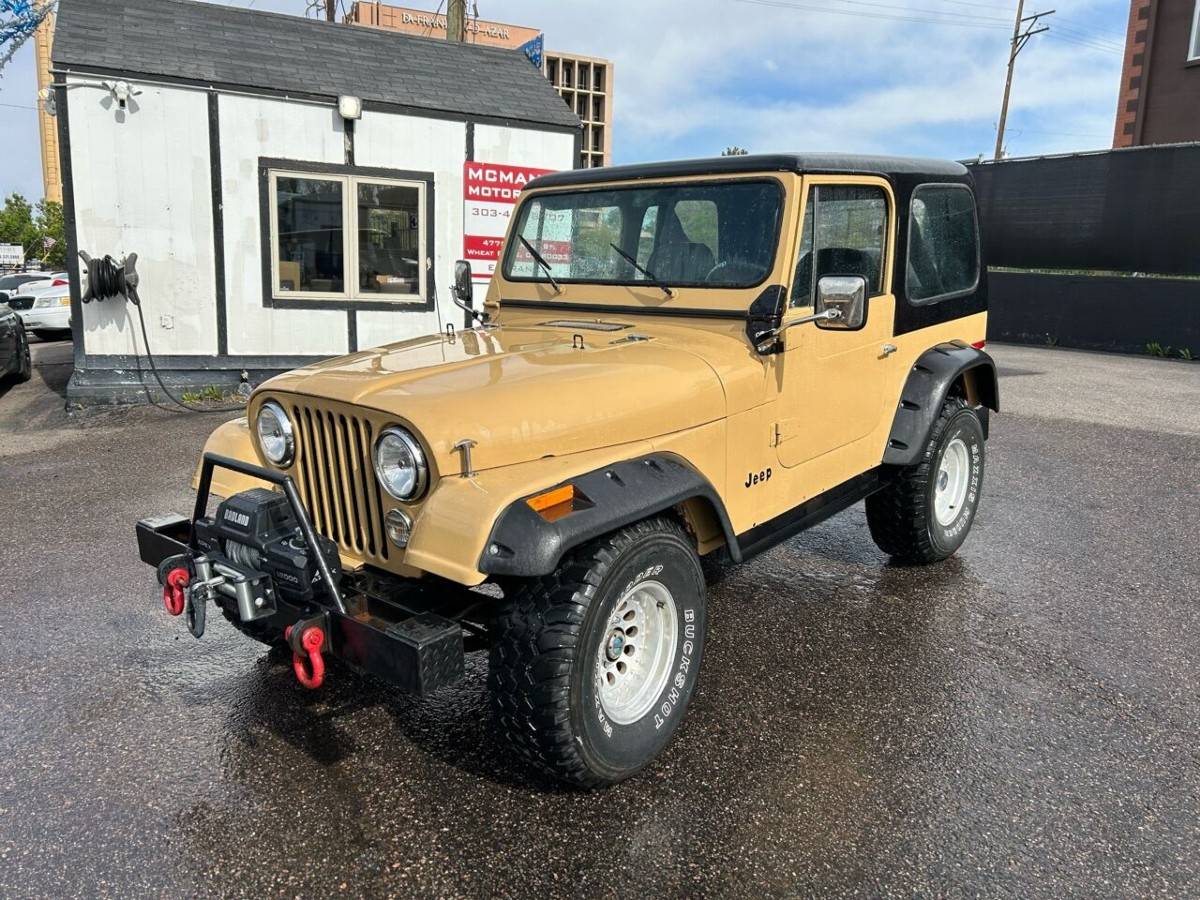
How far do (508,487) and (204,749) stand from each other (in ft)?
5.07

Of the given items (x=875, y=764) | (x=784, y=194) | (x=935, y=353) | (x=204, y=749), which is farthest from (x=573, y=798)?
(x=935, y=353)

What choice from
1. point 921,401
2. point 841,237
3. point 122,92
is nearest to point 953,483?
point 921,401

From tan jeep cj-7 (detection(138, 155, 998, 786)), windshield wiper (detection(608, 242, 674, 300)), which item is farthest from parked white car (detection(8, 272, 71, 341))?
windshield wiper (detection(608, 242, 674, 300))

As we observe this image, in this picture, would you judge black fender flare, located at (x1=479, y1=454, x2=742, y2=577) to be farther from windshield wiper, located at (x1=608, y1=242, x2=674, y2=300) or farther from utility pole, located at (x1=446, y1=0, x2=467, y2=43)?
utility pole, located at (x1=446, y1=0, x2=467, y2=43)

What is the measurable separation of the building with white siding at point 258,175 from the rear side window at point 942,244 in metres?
5.01

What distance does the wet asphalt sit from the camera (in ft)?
8.20

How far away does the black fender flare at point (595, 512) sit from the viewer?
2.38m

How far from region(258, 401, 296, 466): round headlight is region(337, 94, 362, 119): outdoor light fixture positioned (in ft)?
23.9

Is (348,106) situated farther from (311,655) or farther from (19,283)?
(19,283)

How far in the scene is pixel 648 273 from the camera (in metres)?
3.83

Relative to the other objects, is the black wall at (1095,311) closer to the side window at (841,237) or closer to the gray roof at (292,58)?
the gray roof at (292,58)

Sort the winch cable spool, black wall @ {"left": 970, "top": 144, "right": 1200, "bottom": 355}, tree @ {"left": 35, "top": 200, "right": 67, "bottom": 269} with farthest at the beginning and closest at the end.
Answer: tree @ {"left": 35, "top": 200, "right": 67, "bottom": 269}, black wall @ {"left": 970, "top": 144, "right": 1200, "bottom": 355}, the winch cable spool

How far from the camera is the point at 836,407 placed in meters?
3.86

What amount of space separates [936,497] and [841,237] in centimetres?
172
